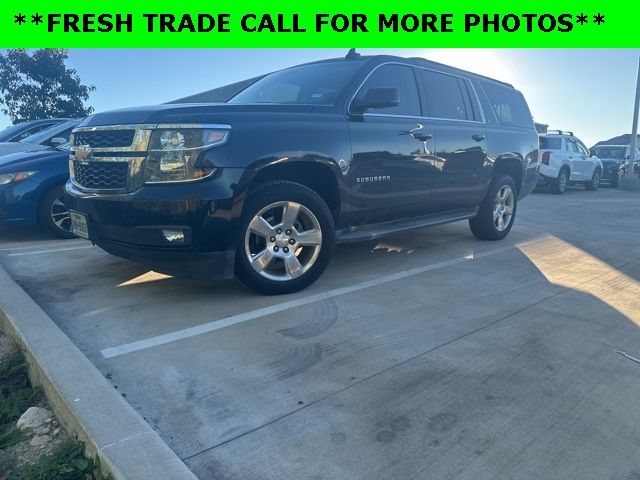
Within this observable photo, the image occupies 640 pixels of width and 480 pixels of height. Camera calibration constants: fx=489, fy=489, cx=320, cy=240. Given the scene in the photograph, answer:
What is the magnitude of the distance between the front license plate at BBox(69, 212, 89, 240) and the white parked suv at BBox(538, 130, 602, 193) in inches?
499

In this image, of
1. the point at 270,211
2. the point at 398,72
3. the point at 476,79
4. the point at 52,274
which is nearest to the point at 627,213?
the point at 476,79

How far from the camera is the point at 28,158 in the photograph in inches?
227

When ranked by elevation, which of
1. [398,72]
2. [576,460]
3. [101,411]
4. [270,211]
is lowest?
[576,460]

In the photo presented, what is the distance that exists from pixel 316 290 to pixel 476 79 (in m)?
3.56

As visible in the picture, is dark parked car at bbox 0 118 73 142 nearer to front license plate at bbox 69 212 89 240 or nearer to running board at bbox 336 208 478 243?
front license plate at bbox 69 212 89 240

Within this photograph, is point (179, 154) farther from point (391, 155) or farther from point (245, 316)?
point (391, 155)

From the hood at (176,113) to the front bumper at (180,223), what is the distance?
0.41 metres

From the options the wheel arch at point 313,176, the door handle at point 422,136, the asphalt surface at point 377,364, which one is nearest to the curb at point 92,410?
the asphalt surface at point 377,364

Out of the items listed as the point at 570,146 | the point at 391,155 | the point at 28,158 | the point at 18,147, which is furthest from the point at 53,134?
the point at 570,146

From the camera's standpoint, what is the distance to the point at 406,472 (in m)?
1.80

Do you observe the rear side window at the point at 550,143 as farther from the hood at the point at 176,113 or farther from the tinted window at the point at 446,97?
the hood at the point at 176,113

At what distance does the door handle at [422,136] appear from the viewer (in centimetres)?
457

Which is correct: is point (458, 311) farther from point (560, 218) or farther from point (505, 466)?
point (560, 218)

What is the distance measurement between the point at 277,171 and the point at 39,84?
20.0 metres
